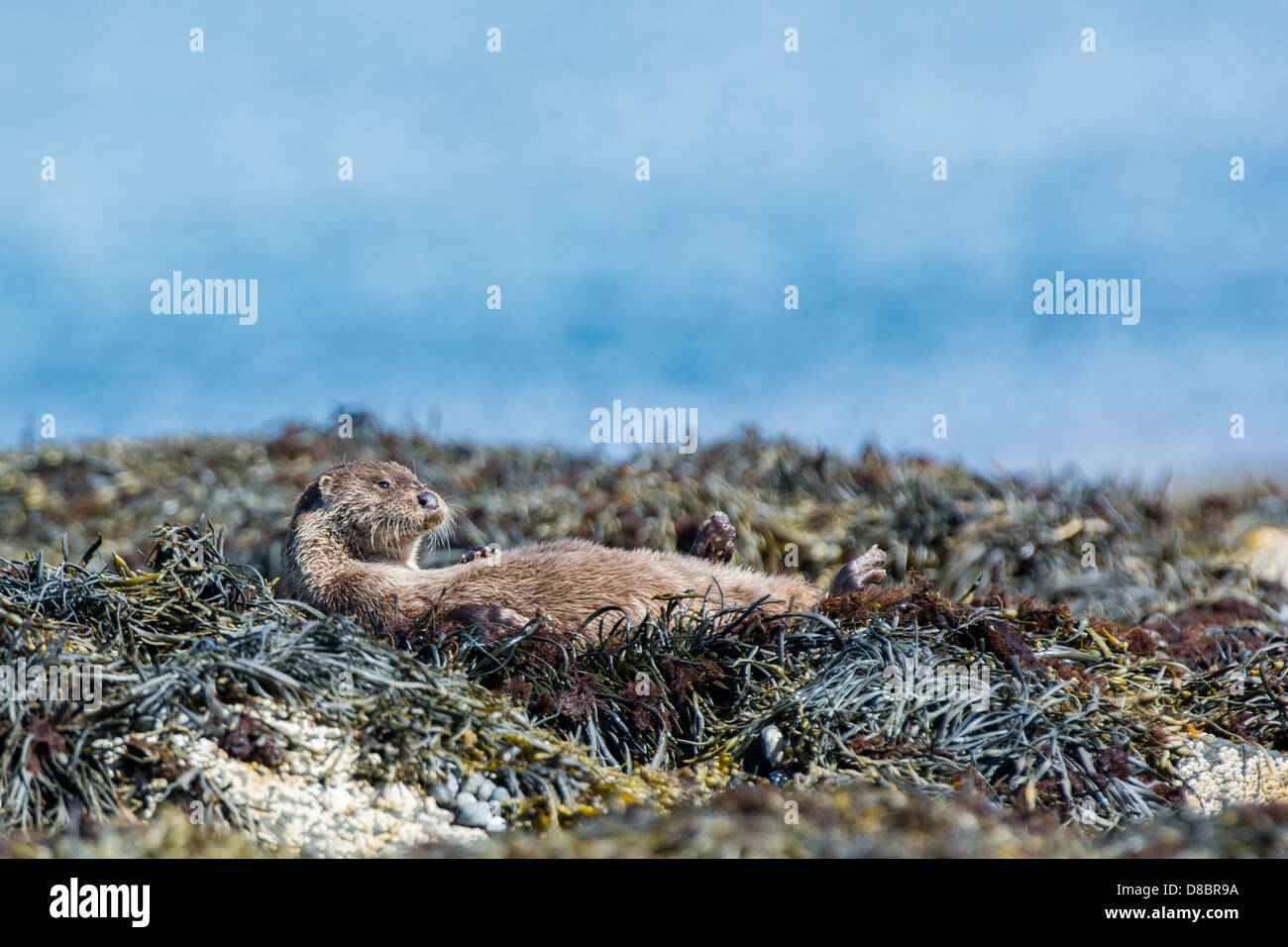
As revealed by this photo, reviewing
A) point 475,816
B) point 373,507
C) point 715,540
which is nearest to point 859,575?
point 715,540

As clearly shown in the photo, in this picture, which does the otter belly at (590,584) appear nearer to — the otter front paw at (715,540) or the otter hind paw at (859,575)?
the otter hind paw at (859,575)

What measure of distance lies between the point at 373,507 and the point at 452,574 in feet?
2.06

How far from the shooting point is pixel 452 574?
6230mm

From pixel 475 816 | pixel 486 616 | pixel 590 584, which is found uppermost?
pixel 590 584

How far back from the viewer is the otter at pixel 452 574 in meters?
5.95

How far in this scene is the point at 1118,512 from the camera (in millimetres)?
11555

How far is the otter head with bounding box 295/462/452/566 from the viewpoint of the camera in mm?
6430

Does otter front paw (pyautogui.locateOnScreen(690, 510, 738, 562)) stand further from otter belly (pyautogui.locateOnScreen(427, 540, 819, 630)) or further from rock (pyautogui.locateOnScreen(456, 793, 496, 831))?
Answer: rock (pyautogui.locateOnScreen(456, 793, 496, 831))

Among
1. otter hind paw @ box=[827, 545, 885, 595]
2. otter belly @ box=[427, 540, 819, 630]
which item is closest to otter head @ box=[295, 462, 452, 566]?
otter belly @ box=[427, 540, 819, 630]

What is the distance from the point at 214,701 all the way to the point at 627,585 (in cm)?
241

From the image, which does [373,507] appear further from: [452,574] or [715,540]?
[715,540]

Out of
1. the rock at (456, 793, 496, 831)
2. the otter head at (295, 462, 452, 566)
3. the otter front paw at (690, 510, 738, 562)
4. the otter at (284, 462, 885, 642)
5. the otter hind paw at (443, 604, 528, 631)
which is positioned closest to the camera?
the rock at (456, 793, 496, 831)

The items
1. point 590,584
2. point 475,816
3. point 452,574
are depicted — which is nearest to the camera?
point 475,816
